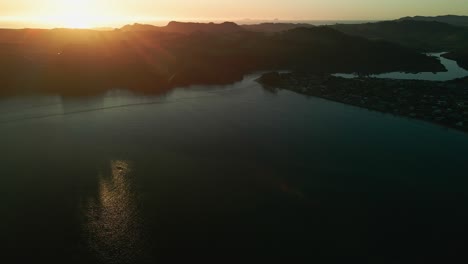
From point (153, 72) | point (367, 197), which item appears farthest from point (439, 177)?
point (153, 72)

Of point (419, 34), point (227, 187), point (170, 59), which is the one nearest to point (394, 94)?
point (227, 187)

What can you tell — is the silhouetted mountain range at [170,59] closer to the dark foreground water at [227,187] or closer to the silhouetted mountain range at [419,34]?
the dark foreground water at [227,187]

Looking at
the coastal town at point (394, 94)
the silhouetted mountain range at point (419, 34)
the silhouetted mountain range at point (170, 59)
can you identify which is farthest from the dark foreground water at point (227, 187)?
the silhouetted mountain range at point (419, 34)

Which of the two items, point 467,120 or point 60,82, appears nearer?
point 467,120

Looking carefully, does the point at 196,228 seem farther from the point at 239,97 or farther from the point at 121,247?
the point at 239,97

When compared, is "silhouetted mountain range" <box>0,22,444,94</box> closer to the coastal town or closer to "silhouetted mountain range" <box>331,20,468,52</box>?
the coastal town
